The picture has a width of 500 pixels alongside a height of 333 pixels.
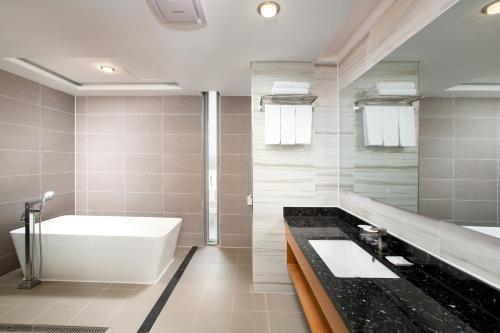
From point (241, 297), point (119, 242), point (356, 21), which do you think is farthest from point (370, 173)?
point (119, 242)

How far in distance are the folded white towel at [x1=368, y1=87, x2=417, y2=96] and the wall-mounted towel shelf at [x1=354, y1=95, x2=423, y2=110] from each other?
2cm

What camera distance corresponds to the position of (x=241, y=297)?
2.50 m

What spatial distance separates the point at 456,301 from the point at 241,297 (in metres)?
1.93

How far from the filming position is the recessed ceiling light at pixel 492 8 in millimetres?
920

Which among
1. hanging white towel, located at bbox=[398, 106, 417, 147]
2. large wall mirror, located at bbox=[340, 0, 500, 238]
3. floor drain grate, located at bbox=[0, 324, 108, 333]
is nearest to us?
large wall mirror, located at bbox=[340, 0, 500, 238]

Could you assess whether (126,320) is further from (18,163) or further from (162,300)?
(18,163)

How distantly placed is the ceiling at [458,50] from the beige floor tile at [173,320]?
245 centimetres

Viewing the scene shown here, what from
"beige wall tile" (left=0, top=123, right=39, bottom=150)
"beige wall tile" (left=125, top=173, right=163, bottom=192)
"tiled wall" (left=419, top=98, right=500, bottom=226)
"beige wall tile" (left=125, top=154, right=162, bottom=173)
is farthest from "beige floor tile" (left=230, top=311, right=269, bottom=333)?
"beige wall tile" (left=0, top=123, right=39, bottom=150)

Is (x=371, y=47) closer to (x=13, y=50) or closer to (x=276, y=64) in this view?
(x=276, y=64)

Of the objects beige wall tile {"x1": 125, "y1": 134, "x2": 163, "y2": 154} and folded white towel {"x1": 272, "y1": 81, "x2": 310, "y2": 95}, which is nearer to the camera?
folded white towel {"x1": 272, "y1": 81, "x2": 310, "y2": 95}

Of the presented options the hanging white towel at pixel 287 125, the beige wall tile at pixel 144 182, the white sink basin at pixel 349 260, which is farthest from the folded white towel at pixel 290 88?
the beige wall tile at pixel 144 182

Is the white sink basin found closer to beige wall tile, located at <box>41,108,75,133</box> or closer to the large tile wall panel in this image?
the large tile wall panel

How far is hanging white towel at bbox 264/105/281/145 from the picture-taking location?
2.39 meters

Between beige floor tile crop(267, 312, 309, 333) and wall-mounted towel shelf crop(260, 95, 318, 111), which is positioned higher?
wall-mounted towel shelf crop(260, 95, 318, 111)
